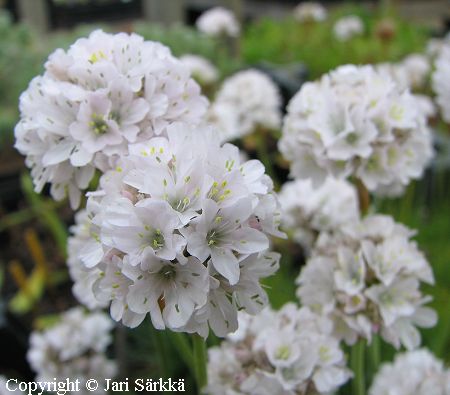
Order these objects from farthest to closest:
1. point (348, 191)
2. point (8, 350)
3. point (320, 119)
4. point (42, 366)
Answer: point (8, 350) < point (42, 366) < point (348, 191) < point (320, 119)

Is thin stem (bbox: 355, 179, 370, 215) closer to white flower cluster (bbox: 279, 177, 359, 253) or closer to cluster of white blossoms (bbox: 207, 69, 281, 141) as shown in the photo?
white flower cluster (bbox: 279, 177, 359, 253)

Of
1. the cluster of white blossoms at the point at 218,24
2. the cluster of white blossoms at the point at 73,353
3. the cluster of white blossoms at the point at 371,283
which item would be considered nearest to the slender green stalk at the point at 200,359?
the cluster of white blossoms at the point at 371,283

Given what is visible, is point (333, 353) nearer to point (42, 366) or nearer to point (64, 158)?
point (64, 158)

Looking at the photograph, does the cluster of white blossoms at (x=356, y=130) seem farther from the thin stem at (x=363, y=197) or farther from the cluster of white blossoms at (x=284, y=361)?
the cluster of white blossoms at (x=284, y=361)

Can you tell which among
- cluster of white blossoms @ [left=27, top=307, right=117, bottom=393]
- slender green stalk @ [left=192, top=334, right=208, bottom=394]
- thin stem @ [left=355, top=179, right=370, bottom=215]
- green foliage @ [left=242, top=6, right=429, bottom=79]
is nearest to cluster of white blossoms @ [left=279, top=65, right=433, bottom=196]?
thin stem @ [left=355, top=179, right=370, bottom=215]

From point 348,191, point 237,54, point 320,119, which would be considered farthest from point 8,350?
point 237,54

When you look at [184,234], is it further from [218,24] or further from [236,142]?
[218,24]

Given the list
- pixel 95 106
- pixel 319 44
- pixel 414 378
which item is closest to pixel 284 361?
pixel 414 378
